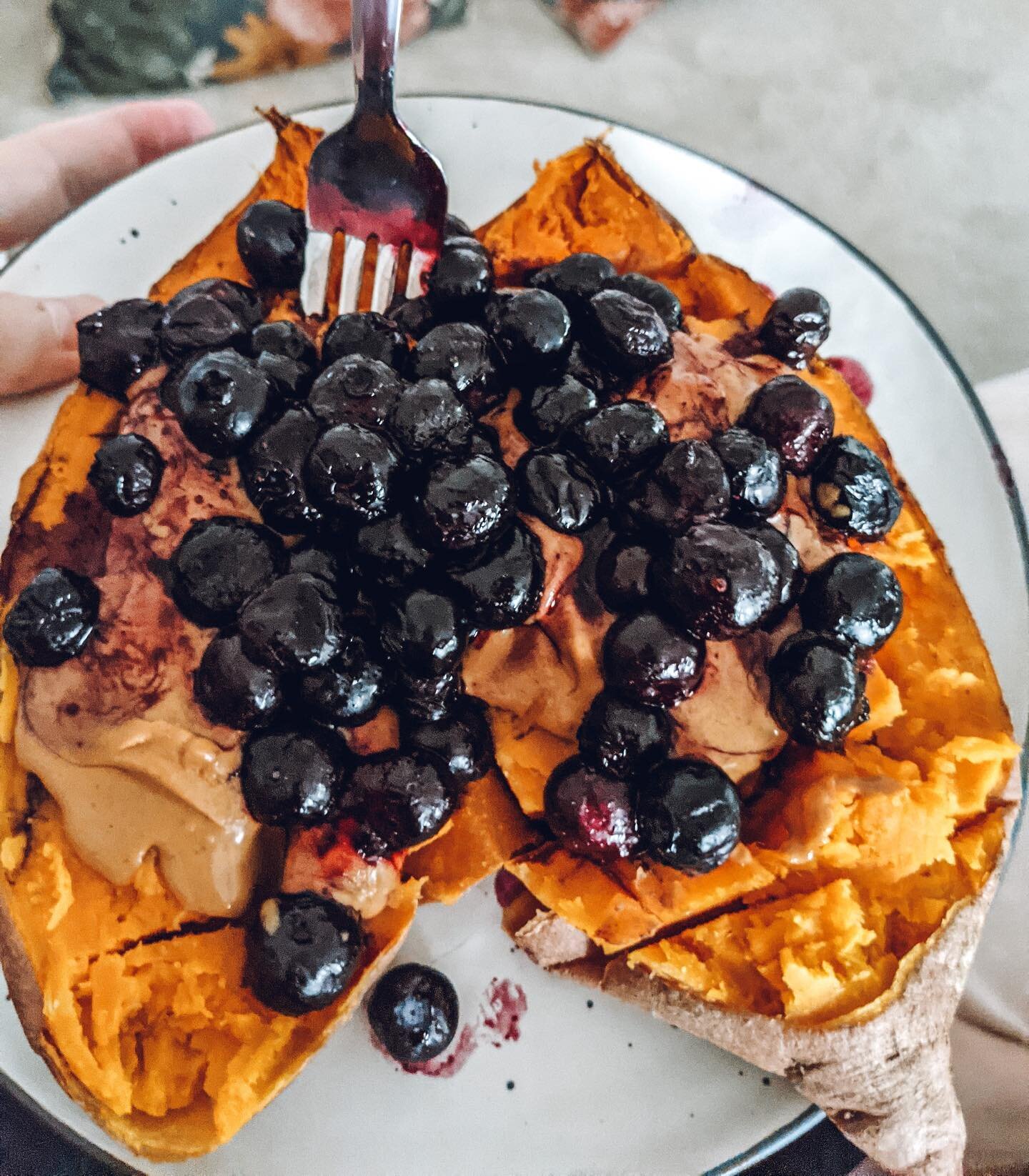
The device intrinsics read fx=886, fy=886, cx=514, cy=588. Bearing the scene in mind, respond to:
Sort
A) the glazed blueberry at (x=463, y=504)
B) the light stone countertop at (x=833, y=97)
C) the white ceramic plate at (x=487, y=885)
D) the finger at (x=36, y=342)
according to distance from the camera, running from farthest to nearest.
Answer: the light stone countertop at (x=833, y=97) < the finger at (x=36, y=342) < the white ceramic plate at (x=487, y=885) < the glazed blueberry at (x=463, y=504)

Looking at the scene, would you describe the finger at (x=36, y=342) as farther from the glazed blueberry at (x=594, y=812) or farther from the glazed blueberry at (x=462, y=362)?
the glazed blueberry at (x=594, y=812)

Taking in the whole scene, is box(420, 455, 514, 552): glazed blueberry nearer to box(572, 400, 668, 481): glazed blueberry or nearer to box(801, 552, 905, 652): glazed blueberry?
box(572, 400, 668, 481): glazed blueberry

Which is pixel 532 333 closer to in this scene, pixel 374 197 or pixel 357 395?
pixel 357 395

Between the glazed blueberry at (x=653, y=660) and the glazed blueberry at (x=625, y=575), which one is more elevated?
the glazed blueberry at (x=625, y=575)

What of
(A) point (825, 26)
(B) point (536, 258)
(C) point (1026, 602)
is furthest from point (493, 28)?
(C) point (1026, 602)

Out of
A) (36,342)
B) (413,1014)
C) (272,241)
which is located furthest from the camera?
(36,342)

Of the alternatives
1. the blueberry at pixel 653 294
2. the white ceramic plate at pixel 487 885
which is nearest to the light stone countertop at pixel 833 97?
the white ceramic plate at pixel 487 885

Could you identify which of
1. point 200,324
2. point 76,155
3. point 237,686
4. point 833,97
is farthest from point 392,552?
point 833,97
